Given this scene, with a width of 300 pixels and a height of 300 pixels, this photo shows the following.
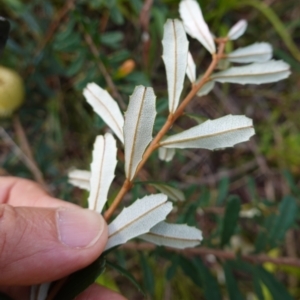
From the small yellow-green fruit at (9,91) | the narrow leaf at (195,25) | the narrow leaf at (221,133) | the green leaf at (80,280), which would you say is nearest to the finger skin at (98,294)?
the green leaf at (80,280)

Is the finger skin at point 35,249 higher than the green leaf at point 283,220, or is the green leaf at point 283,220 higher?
the finger skin at point 35,249

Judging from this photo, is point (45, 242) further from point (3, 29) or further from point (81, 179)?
point (3, 29)

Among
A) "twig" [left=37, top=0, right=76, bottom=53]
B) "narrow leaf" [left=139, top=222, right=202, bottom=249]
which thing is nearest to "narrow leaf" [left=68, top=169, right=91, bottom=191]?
"narrow leaf" [left=139, top=222, right=202, bottom=249]

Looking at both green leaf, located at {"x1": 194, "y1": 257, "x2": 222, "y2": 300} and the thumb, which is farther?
green leaf, located at {"x1": 194, "y1": 257, "x2": 222, "y2": 300}

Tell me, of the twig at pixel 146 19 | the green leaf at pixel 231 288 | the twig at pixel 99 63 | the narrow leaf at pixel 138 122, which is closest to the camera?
the narrow leaf at pixel 138 122

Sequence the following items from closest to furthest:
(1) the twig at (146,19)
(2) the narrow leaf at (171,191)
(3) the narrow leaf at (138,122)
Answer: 1. (3) the narrow leaf at (138,122)
2. (2) the narrow leaf at (171,191)
3. (1) the twig at (146,19)

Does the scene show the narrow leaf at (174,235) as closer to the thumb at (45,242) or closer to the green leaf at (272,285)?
the thumb at (45,242)

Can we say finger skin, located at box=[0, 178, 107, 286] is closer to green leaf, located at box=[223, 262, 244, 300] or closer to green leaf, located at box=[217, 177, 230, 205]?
green leaf, located at box=[223, 262, 244, 300]

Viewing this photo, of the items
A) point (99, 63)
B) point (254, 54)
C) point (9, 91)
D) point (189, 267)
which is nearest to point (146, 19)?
point (99, 63)
